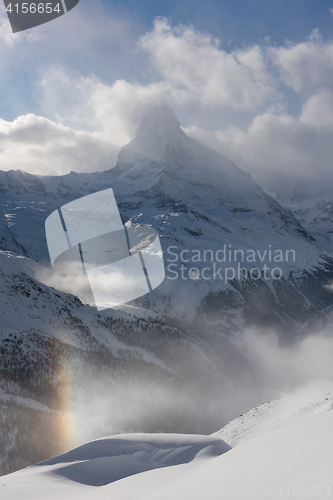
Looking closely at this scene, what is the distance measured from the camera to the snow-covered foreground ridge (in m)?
4.89

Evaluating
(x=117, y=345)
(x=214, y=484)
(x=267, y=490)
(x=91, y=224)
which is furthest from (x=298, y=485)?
(x=91, y=224)

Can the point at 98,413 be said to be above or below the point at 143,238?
below

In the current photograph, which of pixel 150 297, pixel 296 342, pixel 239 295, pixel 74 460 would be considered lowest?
pixel 296 342

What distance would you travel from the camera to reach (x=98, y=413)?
4703 cm

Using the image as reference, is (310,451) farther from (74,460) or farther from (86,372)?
(86,372)

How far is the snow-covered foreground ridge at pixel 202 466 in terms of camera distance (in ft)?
16.1

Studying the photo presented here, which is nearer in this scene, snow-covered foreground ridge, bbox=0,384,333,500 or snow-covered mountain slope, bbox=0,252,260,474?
snow-covered foreground ridge, bbox=0,384,333,500

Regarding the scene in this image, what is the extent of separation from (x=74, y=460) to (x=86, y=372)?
28.4 meters

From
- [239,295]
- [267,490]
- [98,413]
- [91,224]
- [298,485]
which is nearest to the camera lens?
[298,485]

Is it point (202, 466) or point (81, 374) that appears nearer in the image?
point (202, 466)

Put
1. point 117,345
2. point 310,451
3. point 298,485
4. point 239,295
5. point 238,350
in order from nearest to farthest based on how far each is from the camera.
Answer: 1. point 298,485
2. point 310,451
3. point 117,345
4. point 238,350
5. point 239,295

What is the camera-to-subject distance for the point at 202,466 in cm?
952

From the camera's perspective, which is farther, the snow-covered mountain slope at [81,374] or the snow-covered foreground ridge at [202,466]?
the snow-covered mountain slope at [81,374]

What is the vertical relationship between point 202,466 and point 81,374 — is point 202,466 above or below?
above
